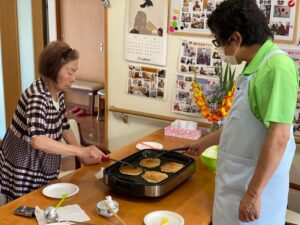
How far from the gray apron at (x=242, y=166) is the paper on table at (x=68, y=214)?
1.66 feet

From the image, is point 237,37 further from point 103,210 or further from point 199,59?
point 199,59

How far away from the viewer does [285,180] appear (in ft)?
4.77

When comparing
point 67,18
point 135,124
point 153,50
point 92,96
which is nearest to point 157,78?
point 153,50

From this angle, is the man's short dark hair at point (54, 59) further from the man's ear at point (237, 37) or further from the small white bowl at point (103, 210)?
the man's ear at point (237, 37)

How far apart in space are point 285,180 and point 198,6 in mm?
1441

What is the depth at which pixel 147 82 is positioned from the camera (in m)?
2.86

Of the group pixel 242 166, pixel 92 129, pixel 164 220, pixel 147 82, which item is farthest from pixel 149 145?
pixel 92 129

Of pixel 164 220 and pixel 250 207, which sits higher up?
pixel 250 207

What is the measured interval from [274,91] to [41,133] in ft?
3.44

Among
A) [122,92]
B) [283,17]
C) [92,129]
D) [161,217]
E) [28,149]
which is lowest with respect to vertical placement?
[92,129]

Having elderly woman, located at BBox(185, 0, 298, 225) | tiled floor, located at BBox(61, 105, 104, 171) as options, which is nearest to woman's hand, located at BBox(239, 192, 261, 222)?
elderly woman, located at BBox(185, 0, 298, 225)

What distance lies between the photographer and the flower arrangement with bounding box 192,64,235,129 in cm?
233

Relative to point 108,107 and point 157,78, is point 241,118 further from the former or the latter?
point 108,107

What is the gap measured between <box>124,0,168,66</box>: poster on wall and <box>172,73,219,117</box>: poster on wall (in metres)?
0.18
